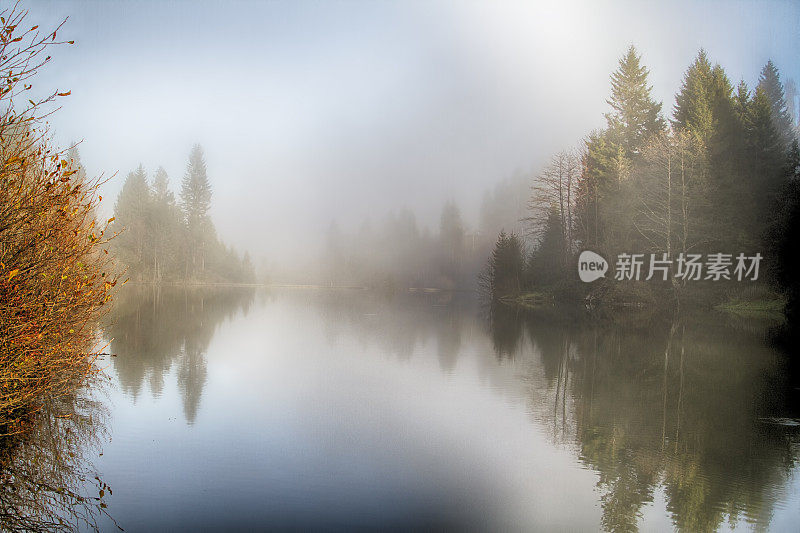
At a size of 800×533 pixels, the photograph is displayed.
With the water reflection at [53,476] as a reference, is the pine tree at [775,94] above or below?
above

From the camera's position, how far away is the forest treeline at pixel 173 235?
6150 centimetres

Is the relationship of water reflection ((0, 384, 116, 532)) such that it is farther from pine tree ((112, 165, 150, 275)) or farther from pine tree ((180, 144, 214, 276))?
pine tree ((180, 144, 214, 276))

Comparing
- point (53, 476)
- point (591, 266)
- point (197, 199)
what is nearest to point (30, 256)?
point (53, 476)

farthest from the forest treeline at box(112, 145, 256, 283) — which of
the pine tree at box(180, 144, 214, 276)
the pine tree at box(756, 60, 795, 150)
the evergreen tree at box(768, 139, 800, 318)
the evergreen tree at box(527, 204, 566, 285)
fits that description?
the pine tree at box(756, 60, 795, 150)

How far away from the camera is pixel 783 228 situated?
2845cm

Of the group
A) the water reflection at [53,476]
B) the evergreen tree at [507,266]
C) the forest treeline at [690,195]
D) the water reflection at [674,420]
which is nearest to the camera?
the water reflection at [53,476]

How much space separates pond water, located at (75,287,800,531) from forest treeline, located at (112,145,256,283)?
51.1 meters

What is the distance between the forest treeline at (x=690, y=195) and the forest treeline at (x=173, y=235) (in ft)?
143

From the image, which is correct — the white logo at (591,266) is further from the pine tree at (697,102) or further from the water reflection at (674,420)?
the water reflection at (674,420)

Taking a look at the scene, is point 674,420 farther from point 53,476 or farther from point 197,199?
point 197,199

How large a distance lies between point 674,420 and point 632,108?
136ft

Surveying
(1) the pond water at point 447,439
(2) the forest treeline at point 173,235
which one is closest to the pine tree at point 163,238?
(2) the forest treeline at point 173,235

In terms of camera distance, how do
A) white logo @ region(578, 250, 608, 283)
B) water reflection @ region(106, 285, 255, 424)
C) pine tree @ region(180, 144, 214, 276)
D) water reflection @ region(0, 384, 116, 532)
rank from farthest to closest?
pine tree @ region(180, 144, 214, 276) → white logo @ region(578, 250, 608, 283) → water reflection @ region(106, 285, 255, 424) → water reflection @ region(0, 384, 116, 532)

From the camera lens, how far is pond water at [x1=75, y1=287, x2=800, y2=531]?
16.4 ft
